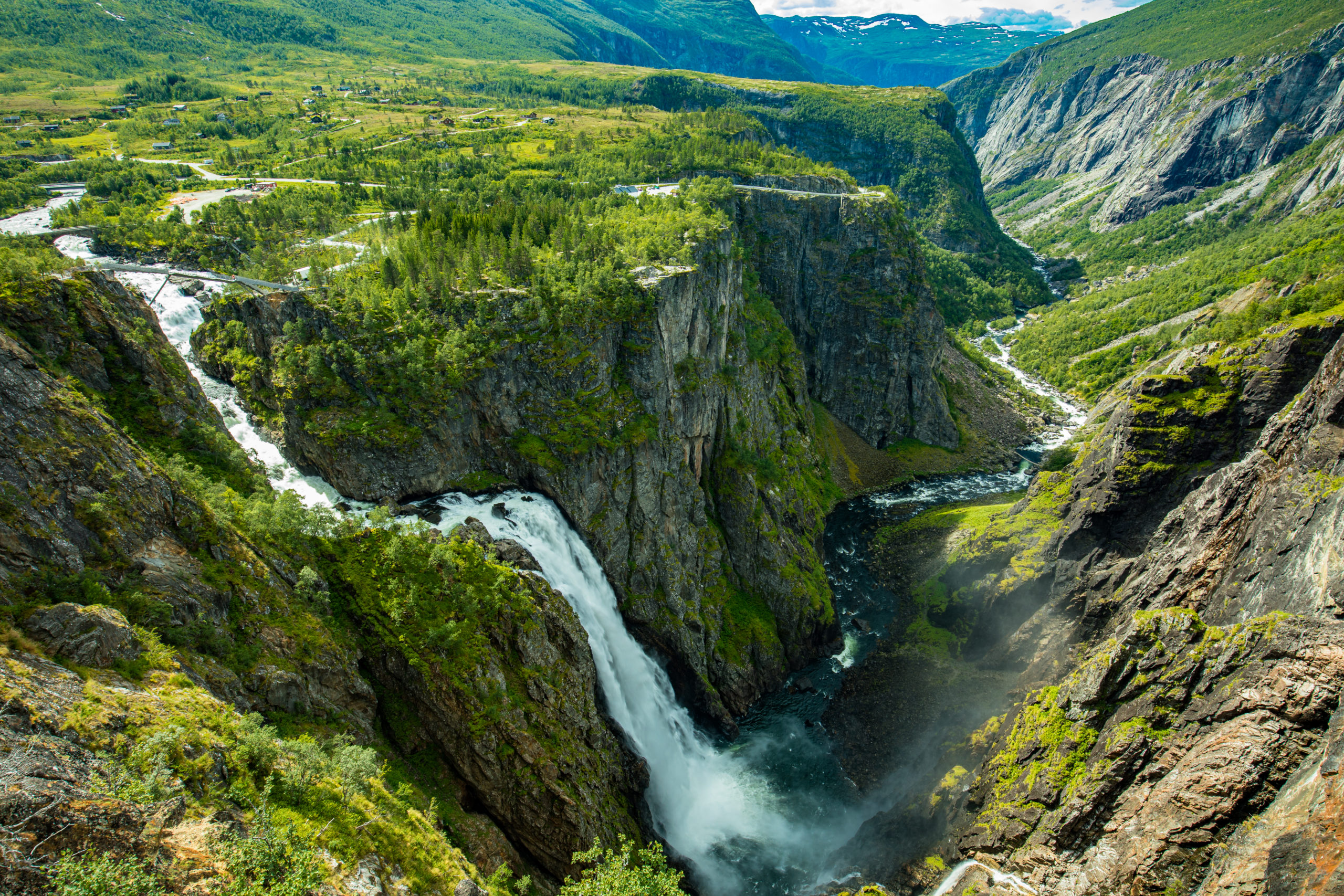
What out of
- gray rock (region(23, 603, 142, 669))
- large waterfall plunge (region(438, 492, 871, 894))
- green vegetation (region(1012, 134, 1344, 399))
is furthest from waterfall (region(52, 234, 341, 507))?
green vegetation (region(1012, 134, 1344, 399))

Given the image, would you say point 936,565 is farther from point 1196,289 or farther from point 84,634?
point 1196,289

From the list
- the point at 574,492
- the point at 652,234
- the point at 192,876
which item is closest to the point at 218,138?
the point at 652,234

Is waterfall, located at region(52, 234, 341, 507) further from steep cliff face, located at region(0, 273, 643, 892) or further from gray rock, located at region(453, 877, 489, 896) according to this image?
gray rock, located at region(453, 877, 489, 896)

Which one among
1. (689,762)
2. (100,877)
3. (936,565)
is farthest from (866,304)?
(100,877)

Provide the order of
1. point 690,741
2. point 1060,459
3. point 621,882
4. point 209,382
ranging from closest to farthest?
point 621,882
point 209,382
point 690,741
point 1060,459

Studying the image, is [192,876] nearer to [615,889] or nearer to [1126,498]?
[615,889]

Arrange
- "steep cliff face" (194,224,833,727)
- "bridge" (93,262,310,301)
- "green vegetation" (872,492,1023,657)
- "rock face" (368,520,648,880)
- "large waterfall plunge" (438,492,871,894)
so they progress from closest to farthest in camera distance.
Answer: "rock face" (368,520,648,880) → "large waterfall plunge" (438,492,871,894) → "steep cliff face" (194,224,833,727) → "bridge" (93,262,310,301) → "green vegetation" (872,492,1023,657)
